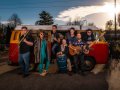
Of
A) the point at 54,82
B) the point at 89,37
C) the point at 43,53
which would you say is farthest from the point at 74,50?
the point at 54,82

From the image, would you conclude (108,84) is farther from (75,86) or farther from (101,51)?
Answer: (101,51)

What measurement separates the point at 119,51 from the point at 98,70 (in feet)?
7.44

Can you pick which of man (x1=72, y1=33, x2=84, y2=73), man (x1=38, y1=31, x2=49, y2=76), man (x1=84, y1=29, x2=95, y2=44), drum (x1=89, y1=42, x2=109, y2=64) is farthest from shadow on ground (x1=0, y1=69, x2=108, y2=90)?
drum (x1=89, y1=42, x2=109, y2=64)

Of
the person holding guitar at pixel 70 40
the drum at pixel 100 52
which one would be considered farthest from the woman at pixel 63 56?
the drum at pixel 100 52

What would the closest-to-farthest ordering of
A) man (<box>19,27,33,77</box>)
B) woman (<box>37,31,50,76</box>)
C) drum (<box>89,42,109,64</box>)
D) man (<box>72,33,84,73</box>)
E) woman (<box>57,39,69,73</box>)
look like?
man (<box>19,27,33,77</box>)
woman (<box>37,31,50,76</box>)
man (<box>72,33,84,73</box>)
woman (<box>57,39,69,73</box>)
drum (<box>89,42,109,64</box>)

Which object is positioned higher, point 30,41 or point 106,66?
point 30,41

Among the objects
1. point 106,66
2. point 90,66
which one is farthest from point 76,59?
point 106,66

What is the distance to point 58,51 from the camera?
12.4 metres

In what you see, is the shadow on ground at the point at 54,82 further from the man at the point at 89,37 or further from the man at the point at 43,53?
the man at the point at 89,37

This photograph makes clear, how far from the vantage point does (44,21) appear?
11169 centimetres

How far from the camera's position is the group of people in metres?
11.6

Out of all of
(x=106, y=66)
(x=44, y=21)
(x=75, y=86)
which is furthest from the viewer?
(x=44, y=21)

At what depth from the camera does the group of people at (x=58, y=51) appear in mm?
11625

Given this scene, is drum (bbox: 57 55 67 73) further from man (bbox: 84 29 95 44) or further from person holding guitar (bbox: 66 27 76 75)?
man (bbox: 84 29 95 44)
